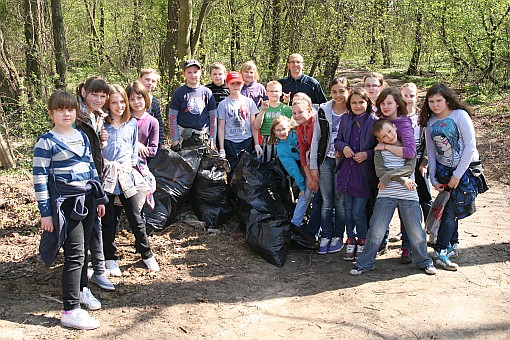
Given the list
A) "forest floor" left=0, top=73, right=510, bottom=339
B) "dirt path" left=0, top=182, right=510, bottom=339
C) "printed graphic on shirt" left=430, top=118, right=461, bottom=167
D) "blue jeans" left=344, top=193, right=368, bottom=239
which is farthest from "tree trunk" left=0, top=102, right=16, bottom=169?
"printed graphic on shirt" left=430, top=118, right=461, bottom=167

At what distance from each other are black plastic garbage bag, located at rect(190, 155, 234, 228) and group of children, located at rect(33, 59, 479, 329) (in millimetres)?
268

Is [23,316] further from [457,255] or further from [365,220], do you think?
[457,255]

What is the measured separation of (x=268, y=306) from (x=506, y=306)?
1850 millimetres

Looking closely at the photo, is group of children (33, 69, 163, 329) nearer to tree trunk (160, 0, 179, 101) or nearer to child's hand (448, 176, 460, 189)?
child's hand (448, 176, 460, 189)

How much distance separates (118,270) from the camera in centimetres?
420

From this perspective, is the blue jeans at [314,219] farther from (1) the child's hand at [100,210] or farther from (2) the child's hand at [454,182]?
(1) the child's hand at [100,210]

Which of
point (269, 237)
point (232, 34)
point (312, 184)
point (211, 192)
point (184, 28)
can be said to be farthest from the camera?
point (232, 34)

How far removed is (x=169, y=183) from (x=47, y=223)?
1979 millimetres

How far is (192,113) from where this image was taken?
17.6 ft

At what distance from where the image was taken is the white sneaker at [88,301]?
12.0 feet

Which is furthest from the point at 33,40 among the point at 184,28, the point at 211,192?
the point at 211,192

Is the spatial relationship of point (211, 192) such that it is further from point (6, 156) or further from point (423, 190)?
point (6, 156)

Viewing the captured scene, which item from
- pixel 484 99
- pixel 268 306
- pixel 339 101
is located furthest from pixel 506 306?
pixel 484 99

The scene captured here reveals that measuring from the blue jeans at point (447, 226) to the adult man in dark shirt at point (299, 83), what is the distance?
2.21 metres
